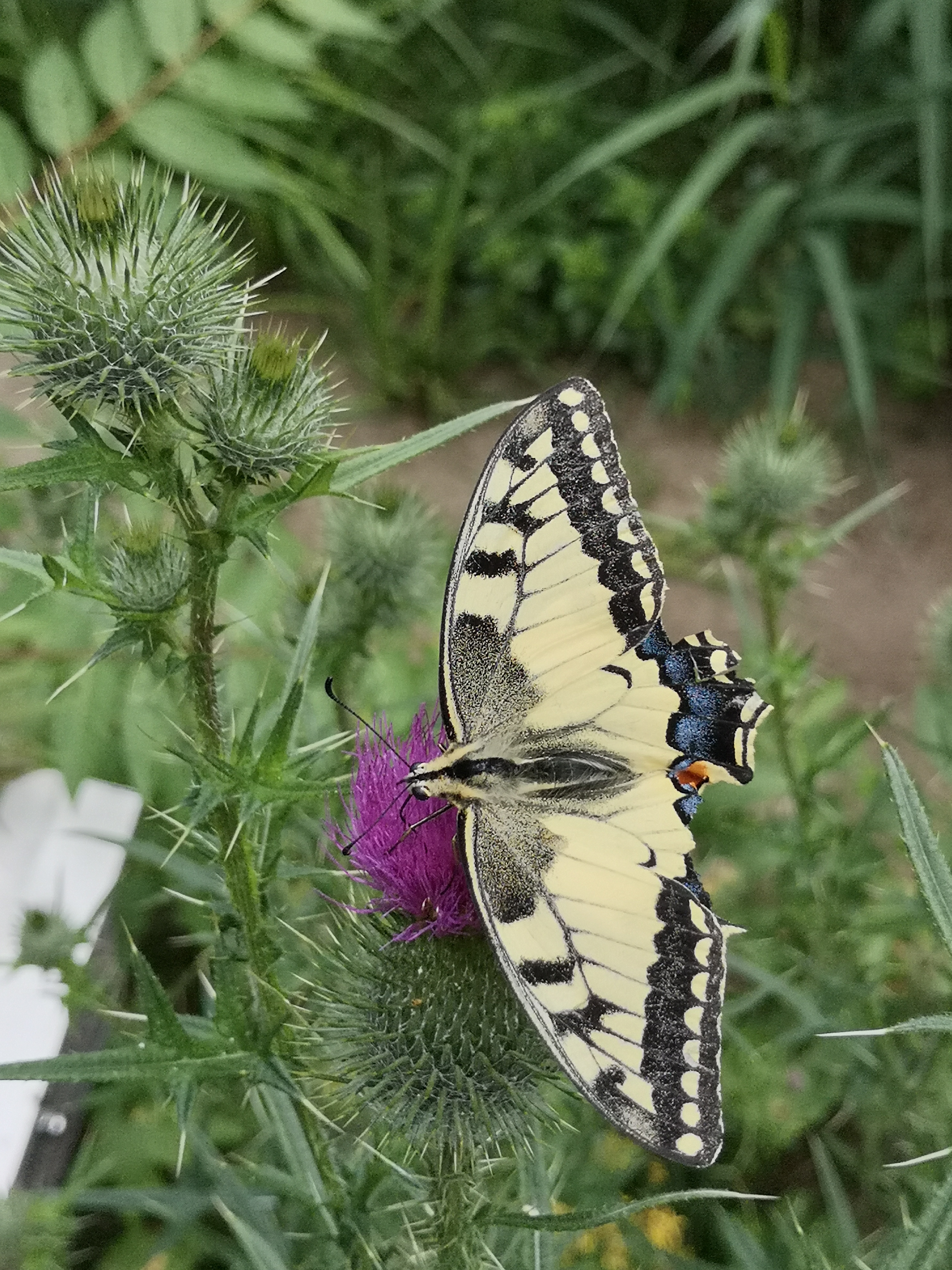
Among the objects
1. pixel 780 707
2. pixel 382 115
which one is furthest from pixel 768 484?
pixel 382 115

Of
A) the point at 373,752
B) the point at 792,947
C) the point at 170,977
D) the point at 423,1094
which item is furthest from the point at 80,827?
the point at 792,947

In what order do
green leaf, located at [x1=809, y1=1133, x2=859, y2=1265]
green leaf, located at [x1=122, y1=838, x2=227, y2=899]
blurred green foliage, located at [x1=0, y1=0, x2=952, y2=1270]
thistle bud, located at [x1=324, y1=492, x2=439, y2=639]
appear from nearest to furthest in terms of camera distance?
green leaf, located at [x1=122, y1=838, x2=227, y2=899]
green leaf, located at [x1=809, y1=1133, x2=859, y2=1265]
blurred green foliage, located at [x1=0, y1=0, x2=952, y2=1270]
thistle bud, located at [x1=324, y1=492, x2=439, y2=639]

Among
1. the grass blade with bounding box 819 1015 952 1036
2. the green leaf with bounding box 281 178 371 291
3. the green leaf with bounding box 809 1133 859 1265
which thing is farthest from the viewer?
the green leaf with bounding box 281 178 371 291

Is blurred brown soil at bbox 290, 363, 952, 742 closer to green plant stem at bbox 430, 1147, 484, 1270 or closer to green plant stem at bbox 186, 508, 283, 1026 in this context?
green plant stem at bbox 430, 1147, 484, 1270

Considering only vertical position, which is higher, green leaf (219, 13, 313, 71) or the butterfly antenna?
green leaf (219, 13, 313, 71)

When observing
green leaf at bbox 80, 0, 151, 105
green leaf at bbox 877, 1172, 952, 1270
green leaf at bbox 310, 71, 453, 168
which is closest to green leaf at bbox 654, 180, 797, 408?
green leaf at bbox 310, 71, 453, 168

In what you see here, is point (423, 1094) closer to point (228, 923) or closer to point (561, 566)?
point (228, 923)
